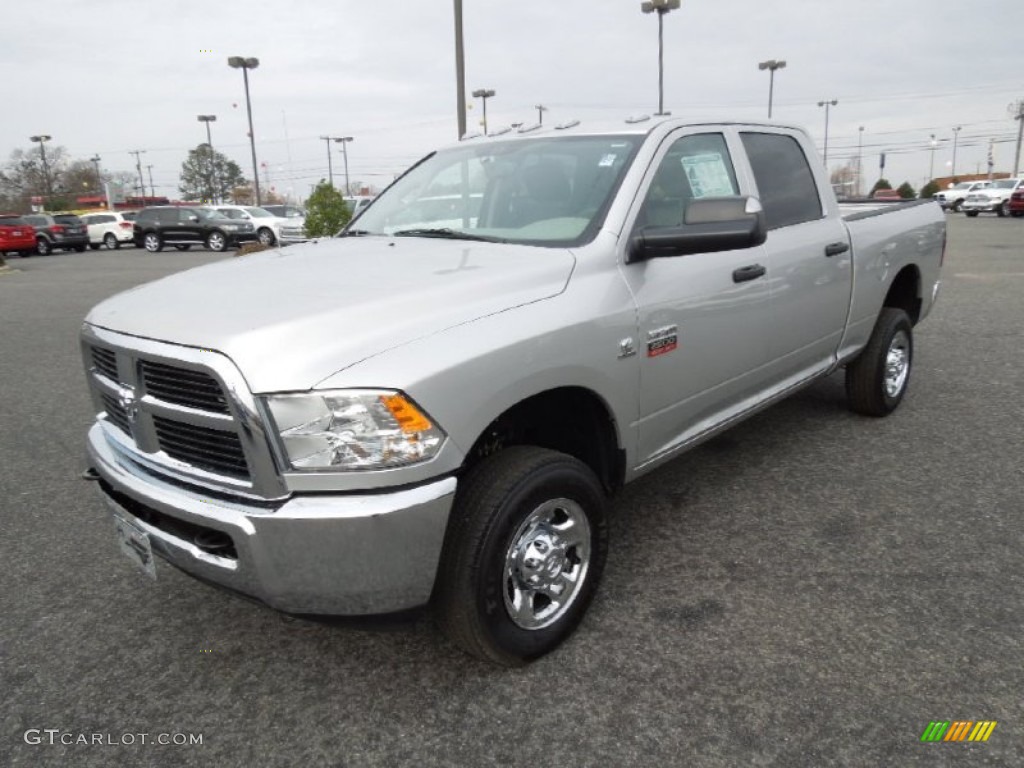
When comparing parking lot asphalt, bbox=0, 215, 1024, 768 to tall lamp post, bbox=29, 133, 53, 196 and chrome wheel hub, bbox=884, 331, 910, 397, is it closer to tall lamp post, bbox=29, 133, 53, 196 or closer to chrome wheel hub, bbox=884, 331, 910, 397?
chrome wheel hub, bbox=884, 331, 910, 397

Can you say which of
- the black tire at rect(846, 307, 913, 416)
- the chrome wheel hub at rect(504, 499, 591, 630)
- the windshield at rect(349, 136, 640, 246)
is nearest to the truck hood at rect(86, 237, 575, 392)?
the windshield at rect(349, 136, 640, 246)

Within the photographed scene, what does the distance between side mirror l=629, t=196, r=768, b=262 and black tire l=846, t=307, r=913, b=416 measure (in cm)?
240

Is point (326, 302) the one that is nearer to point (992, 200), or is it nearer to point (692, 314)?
point (692, 314)

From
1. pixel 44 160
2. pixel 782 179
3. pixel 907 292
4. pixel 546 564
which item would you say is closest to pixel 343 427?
A: pixel 546 564

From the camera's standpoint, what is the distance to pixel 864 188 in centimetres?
9531

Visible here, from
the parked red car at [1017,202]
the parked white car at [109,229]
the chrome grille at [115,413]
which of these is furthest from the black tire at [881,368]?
the parked white car at [109,229]

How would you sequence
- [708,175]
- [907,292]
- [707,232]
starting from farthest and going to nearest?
[907,292]
[708,175]
[707,232]

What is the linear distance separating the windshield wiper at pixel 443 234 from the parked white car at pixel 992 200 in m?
37.3

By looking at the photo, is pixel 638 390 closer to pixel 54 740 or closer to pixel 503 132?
pixel 503 132

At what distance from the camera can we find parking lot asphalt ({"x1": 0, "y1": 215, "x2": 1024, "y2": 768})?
2283 mm

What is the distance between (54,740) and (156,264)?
73.4ft

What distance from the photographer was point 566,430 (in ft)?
9.58

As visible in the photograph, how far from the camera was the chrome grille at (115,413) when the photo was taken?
8.45 feet
